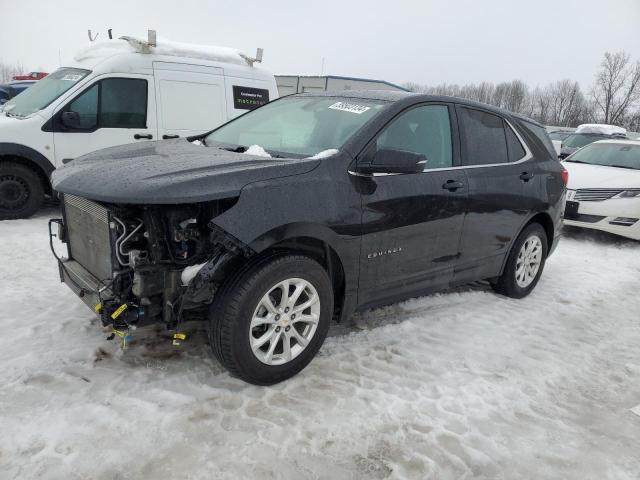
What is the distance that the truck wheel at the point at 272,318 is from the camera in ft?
8.79

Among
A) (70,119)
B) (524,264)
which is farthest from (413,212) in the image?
(70,119)

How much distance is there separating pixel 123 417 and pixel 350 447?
1.17m

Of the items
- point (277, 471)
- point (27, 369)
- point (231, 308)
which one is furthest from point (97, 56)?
point (277, 471)

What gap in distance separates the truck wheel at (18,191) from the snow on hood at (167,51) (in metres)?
1.89

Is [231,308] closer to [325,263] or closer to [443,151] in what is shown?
[325,263]

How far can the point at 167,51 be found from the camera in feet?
23.3

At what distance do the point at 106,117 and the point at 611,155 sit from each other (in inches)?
324

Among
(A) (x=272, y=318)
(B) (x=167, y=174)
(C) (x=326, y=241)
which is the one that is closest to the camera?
(B) (x=167, y=174)

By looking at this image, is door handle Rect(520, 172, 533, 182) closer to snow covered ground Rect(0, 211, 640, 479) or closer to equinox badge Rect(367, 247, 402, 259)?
snow covered ground Rect(0, 211, 640, 479)

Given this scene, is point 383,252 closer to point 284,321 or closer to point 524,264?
point 284,321

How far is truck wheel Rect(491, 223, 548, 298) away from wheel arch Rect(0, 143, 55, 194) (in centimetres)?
557

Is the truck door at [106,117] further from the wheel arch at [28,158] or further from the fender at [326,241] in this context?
the fender at [326,241]

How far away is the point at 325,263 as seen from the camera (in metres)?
3.14

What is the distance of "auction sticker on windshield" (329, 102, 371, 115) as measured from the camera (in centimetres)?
352
